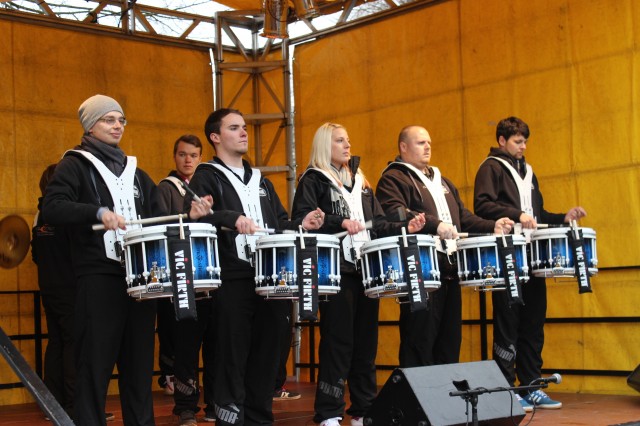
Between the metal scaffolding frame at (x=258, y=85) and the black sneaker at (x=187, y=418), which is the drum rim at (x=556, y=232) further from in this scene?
the metal scaffolding frame at (x=258, y=85)

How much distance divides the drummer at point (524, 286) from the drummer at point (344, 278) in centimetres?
115

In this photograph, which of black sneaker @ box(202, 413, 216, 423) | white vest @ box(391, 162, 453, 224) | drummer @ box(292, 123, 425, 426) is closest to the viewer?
drummer @ box(292, 123, 425, 426)

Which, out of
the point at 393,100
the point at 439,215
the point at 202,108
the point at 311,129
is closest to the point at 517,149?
the point at 439,215

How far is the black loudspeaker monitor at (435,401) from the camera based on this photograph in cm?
473

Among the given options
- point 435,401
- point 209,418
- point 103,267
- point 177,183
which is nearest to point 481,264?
point 435,401

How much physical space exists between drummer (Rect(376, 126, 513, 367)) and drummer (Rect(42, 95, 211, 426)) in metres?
1.95

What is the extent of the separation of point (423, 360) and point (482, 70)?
3.61 m

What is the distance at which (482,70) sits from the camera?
8914mm

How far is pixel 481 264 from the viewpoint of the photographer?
6.24 m

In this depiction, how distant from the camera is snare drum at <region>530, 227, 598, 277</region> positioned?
657 centimetres

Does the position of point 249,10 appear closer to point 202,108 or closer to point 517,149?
point 202,108

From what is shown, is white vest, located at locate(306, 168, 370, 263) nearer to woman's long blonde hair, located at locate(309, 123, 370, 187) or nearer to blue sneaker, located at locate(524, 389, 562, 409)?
woman's long blonde hair, located at locate(309, 123, 370, 187)

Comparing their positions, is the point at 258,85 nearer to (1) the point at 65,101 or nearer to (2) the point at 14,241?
(1) the point at 65,101

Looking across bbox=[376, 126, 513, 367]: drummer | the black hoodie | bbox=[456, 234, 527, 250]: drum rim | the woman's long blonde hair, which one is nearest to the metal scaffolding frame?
the black hoodie
